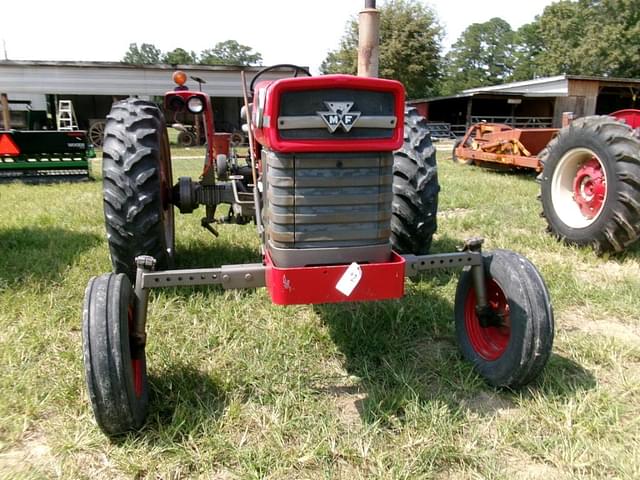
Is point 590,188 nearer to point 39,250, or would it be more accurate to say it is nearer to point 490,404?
point 490,404

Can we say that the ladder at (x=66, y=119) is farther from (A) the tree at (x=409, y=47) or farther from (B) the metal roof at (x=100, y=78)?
(A) the tree at (x=409, y=47)

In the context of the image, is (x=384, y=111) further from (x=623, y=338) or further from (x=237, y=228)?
(x=237, y=228)

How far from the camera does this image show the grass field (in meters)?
2.02

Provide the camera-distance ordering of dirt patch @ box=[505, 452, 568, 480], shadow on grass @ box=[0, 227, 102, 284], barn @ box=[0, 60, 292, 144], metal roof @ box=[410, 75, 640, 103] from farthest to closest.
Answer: metal roof @ box=[410, 75, 640, 103], barn @ box=[0, 60, 292, 144], shadow on grass @ box=[0, 227, 102, 284], dirt patch @ box=[505, 452, 568, 480]

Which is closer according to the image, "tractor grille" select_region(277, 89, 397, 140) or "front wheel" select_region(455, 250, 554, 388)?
"tractor grille" select_region(277, 89, 397, 140)

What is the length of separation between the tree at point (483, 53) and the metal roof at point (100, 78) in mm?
60814

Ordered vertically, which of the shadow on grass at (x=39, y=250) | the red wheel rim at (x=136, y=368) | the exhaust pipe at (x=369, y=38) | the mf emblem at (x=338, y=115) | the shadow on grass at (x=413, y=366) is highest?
the exhaust pipe at (x=369, y=38)

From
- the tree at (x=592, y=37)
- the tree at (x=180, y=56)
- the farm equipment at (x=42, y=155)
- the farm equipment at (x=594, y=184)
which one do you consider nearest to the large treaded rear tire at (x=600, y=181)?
the farm equipment at (x=594, y=184)

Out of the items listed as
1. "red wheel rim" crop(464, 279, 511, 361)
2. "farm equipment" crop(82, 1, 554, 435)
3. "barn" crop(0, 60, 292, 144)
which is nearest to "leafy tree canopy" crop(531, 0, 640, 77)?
"barn" crop(0, 60, 292, 144)

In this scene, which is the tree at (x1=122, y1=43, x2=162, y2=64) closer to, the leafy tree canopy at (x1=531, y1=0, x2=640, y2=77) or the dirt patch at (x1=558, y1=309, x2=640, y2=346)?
the leafy tree canopy at (x1=531, y1=0, x2=640, y2=77)

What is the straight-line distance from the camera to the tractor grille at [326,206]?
2248 mm

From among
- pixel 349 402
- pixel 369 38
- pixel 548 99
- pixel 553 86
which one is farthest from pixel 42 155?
pixel 548 99

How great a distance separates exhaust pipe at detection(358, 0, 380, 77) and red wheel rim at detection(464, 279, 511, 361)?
1406mm

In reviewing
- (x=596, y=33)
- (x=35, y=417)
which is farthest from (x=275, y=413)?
(x=596, y=33)
